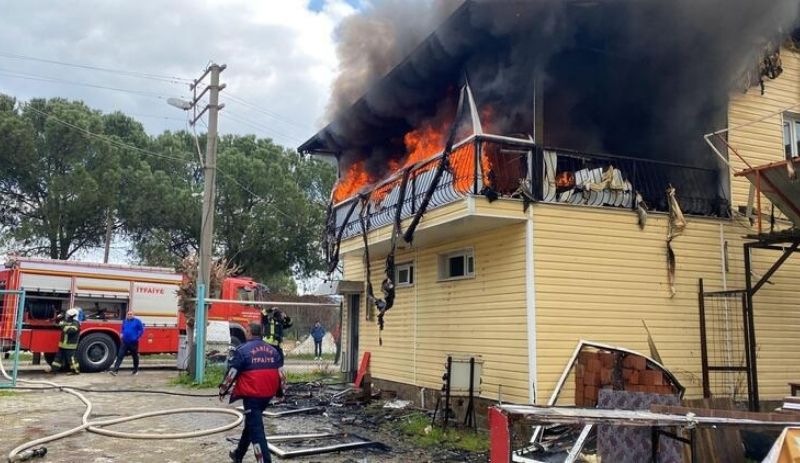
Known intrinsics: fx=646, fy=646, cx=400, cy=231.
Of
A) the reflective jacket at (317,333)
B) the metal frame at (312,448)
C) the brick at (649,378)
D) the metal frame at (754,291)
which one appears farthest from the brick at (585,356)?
the reflective jacket at (317,333)

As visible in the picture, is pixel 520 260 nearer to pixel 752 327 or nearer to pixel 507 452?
pixel 752 327

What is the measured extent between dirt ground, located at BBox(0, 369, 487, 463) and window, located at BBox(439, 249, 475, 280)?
2.48 metres

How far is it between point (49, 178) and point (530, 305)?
85.0 ft

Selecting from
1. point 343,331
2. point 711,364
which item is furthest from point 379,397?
point 711,364

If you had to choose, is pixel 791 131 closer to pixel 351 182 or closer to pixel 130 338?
pixel 351 182

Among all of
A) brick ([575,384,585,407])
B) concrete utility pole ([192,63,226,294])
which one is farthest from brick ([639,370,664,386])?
concrete utility pole ([192,63,226,294])

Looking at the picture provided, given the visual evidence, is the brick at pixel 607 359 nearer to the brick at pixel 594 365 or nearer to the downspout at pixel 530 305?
the brick at pixel 594 365

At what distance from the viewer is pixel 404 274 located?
12875 mm

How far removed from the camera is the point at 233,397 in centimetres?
679

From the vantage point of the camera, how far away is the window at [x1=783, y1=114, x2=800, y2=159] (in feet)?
37.1

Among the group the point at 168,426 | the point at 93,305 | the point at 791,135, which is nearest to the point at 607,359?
the point at 791,135

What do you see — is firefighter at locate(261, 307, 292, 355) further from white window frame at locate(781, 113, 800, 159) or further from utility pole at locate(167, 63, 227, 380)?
white window frame at locate(781, 113, 800, 159)

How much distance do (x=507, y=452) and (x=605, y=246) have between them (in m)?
6.14

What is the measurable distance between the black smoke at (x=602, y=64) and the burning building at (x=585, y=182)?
28 mm
